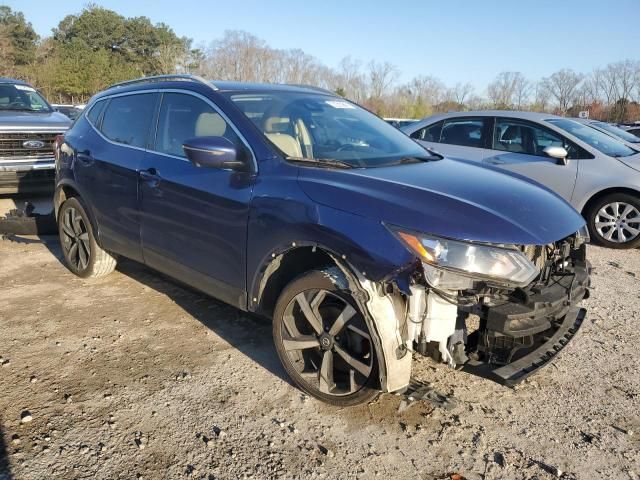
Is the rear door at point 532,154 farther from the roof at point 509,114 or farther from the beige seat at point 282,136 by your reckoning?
the beige seat at point 282,136

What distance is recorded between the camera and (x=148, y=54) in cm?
5734

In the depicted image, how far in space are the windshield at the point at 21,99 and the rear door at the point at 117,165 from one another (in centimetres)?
491

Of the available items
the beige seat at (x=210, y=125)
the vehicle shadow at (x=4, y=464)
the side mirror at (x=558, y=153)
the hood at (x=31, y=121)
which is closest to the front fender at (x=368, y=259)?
the beige seat at (x=210, y=125)

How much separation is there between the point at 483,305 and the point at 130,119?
3.22m

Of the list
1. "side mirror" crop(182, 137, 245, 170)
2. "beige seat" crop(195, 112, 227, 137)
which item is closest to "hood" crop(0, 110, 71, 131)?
"beige seat" crop(195, 112, 227, 137)

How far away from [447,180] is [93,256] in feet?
11.0

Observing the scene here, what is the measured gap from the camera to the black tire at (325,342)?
2711mm

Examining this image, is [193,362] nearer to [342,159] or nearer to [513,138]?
[342,159]

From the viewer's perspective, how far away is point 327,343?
2.83 meters

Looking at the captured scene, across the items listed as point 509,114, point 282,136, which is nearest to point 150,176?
point 282,136

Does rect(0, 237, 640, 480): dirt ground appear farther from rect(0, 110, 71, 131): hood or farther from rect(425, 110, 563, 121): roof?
rect(0, 110, 71, 131): hood

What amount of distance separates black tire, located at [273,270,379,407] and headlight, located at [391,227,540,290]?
474mm

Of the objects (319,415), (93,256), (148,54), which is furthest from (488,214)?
(148,54)

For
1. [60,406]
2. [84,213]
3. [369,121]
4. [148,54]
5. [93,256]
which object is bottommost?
[60,406]
